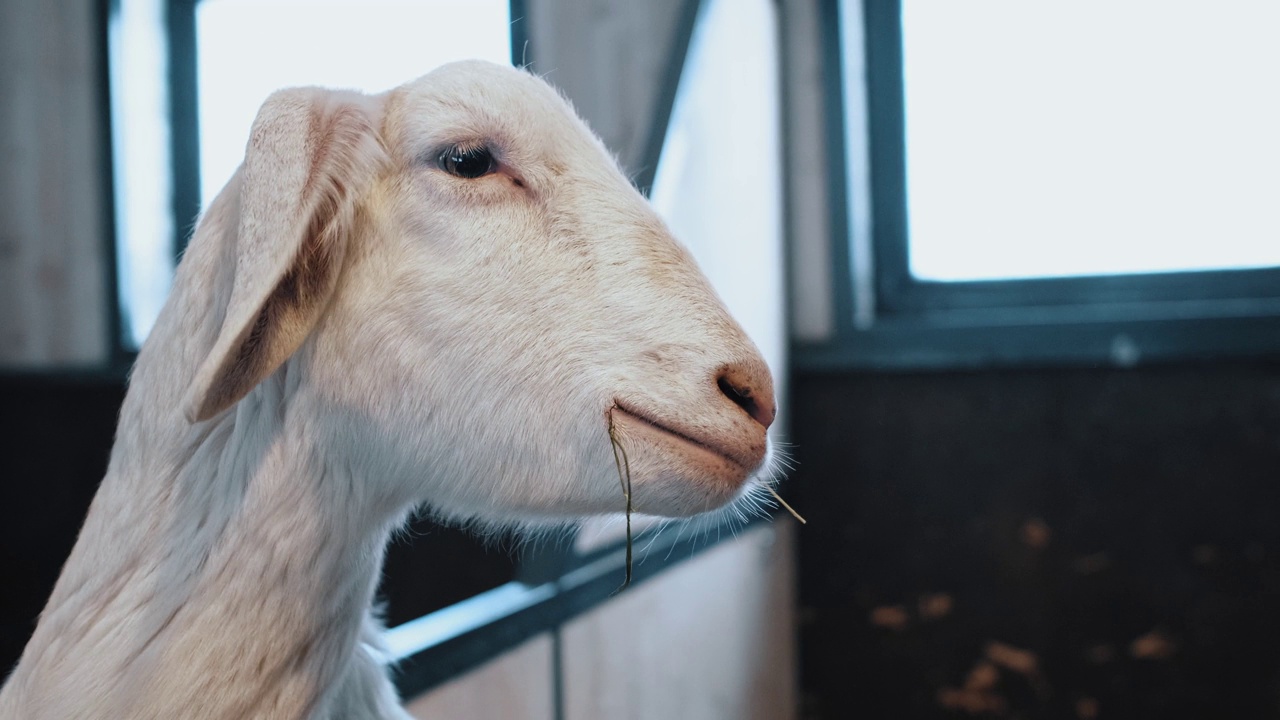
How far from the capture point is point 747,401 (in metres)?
0.63

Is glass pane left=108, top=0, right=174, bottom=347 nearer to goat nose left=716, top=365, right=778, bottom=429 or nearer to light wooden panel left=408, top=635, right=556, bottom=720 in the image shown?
light wooden panel left=408, top=635, right=556, bottom=720

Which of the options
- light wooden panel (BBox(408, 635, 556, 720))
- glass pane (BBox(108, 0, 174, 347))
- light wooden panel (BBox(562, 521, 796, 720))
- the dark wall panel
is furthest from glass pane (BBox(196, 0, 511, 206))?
the dark wall panel

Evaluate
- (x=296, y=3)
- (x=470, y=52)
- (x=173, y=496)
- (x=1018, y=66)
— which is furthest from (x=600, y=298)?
(x=1018, y=66)

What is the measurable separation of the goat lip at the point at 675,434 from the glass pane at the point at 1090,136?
7.02 ft

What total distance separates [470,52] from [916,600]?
6.37 ft

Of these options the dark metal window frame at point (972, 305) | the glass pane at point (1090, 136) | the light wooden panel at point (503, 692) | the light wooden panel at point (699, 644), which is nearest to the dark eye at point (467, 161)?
the light wooden panel at point (503, 692)

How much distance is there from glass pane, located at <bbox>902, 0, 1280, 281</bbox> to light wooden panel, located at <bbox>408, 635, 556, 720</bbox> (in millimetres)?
1830

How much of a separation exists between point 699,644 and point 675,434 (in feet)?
4.15

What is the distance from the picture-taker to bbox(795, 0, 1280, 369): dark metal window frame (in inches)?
90.0

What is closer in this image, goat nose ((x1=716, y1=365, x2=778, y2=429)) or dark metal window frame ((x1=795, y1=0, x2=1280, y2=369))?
goat nose ((x1=716, y1=365, x2=778, y2=429))

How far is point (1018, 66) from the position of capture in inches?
98.4

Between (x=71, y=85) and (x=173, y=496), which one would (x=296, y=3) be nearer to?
(x=71, y=85)

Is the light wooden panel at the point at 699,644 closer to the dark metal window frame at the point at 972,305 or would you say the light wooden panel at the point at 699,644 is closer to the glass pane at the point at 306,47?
the dark metal window frame at the point at 972,305

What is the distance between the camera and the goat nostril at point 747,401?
62cm
